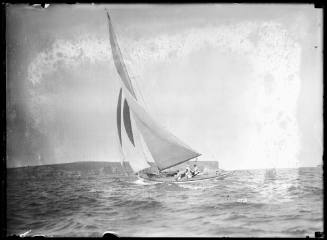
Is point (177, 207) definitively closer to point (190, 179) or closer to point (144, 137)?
point (190, 179)

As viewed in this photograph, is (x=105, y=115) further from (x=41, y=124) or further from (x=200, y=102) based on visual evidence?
(x=200, y=102)

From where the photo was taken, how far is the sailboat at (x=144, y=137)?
3.42 m

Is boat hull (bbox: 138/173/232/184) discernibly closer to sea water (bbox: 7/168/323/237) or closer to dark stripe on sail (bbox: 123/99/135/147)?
sea water (bbox: 7/168/323/237)

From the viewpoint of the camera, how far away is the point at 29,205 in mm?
3455

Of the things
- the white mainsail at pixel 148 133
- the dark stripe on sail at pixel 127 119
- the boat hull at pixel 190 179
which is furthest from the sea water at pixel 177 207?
the dark stripe on sail at pixel 127 119

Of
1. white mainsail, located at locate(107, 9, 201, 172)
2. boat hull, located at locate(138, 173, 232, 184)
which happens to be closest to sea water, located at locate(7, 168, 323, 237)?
boat hull, located at locate(138, 173, 232, 184)

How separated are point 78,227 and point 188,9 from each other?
89.4 inches

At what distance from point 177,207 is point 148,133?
29.1 inches

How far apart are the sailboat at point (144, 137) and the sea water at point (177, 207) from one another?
118 mm

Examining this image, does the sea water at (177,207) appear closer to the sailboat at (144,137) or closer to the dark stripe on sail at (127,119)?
the sailboat at (144,137)

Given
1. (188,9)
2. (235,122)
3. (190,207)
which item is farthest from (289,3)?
(190,207)

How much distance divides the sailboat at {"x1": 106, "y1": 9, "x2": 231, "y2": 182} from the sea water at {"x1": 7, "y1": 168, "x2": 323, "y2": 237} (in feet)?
0.39

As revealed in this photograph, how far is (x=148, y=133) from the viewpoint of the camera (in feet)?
11.3
